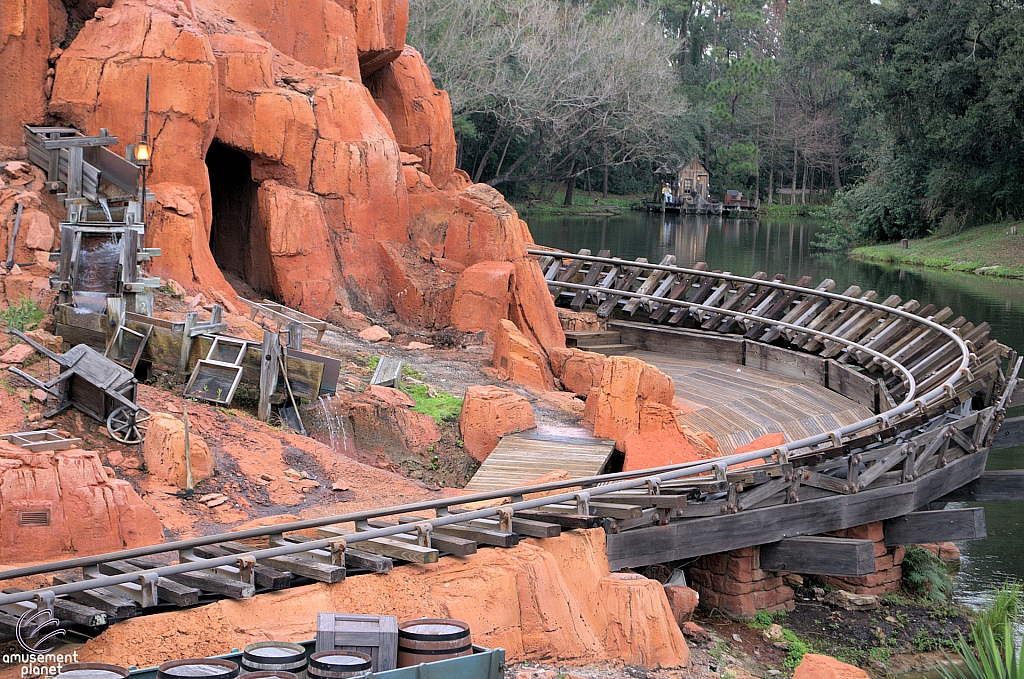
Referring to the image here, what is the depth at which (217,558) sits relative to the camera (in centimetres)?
1022

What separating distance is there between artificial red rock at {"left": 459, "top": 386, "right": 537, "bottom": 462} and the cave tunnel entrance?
5.60 m

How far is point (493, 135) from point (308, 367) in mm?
49445

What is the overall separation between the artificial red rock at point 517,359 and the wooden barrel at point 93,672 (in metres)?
13.1

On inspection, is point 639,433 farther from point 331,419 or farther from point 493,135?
point 493,135

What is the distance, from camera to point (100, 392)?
1405cm

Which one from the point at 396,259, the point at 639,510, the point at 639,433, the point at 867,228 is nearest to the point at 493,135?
the point at 867,228

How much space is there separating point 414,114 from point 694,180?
5712 centimetres

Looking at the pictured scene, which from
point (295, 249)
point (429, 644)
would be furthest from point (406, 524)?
point (295, 249)

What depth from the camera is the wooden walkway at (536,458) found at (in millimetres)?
15953

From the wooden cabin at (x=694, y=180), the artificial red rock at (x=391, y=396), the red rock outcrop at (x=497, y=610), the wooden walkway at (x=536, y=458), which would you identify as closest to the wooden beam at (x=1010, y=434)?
the wooden walkway at (x=536, y=458)

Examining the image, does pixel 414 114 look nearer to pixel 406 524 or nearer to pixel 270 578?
pixel 406 524

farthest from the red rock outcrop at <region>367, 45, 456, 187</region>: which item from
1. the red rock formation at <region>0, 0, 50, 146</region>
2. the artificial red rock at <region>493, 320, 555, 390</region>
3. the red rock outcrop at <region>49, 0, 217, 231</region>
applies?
the red rock formation at <region>0, 0, 50, 146</region>

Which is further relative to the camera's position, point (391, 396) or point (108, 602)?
point (391, 396)

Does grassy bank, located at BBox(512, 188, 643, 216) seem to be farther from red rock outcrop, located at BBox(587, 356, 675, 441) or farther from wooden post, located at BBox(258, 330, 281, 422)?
wooden post, located at BBox(258, 330, 281, 422)
